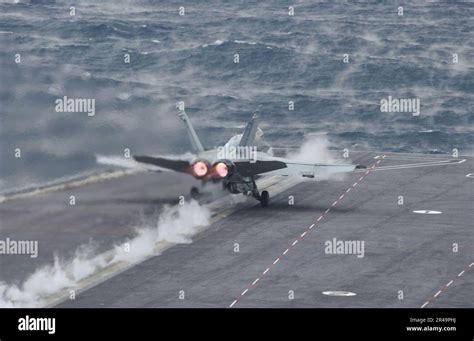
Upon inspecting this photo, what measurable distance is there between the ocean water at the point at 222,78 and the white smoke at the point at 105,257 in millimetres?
11141

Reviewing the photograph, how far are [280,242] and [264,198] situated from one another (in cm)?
1106

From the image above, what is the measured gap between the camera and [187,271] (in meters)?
75.9

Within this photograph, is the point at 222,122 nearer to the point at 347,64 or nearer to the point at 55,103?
the point at 347,64

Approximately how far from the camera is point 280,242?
83375 millimetres

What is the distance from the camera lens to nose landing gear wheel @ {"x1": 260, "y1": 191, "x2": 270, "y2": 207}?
93.9 m

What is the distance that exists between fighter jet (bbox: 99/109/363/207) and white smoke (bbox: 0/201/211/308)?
3.06 metres

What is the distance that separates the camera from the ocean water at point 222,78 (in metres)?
101

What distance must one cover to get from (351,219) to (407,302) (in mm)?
21018
